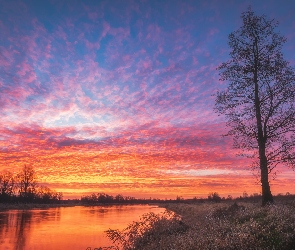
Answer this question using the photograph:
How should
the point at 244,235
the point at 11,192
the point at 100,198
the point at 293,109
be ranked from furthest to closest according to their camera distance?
the point at 100,198
the point at 11,192
the point at 293,109
the point at 244,235

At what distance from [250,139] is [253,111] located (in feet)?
5.98

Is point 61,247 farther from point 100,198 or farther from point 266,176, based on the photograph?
point 100,198

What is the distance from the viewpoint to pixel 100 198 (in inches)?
7077

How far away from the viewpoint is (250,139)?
18797 mm

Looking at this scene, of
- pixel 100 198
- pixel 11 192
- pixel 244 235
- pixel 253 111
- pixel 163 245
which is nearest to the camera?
pixel 244 235

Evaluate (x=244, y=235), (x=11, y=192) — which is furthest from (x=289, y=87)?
(x=11, y=192)

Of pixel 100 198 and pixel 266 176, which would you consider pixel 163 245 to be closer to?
pixel 266 176

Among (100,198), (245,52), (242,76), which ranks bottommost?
(100,198)

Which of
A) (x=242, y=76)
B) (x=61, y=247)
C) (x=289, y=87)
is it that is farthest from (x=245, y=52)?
(x=61, y=247)

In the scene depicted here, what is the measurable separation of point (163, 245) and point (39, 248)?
31.1 feet

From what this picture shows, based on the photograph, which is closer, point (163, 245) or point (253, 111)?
point (163, 245)

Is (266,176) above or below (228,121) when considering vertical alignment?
below

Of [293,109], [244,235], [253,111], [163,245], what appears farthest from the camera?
[253,111]

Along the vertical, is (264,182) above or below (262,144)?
below
